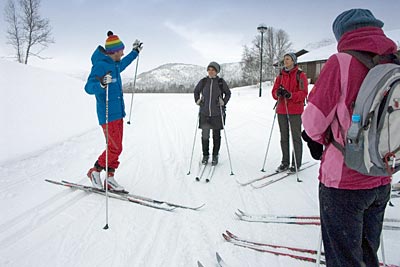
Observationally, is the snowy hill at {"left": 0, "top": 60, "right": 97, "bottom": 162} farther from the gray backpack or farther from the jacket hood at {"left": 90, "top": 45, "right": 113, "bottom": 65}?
the gray backpack

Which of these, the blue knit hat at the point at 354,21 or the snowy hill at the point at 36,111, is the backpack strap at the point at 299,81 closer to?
the blue knit hat at the point at 354,21

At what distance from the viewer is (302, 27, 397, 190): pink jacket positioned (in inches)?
60.2

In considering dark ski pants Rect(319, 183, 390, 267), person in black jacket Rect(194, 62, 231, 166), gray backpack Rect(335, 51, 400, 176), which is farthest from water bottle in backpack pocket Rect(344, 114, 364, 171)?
person in black jacket Rect(194, 62, 231, 166)

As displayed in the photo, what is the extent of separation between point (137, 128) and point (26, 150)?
4.00m

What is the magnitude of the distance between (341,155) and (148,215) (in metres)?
2.58

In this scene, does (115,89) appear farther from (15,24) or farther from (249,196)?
(15,24)

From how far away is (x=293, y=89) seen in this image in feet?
15.7

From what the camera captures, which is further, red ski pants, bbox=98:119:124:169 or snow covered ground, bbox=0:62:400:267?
red ski pants, bbox=98:119:124:169

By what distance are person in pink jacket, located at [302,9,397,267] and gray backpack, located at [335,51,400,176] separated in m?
0.07

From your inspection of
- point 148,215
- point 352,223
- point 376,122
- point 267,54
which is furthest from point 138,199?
point 267,54

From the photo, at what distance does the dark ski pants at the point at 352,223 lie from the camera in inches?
63.4

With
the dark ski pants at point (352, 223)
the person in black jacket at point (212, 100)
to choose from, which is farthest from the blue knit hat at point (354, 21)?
the person in black jacket at point (212, 100)

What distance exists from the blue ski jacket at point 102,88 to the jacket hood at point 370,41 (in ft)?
9.98

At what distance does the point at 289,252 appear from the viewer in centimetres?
264
